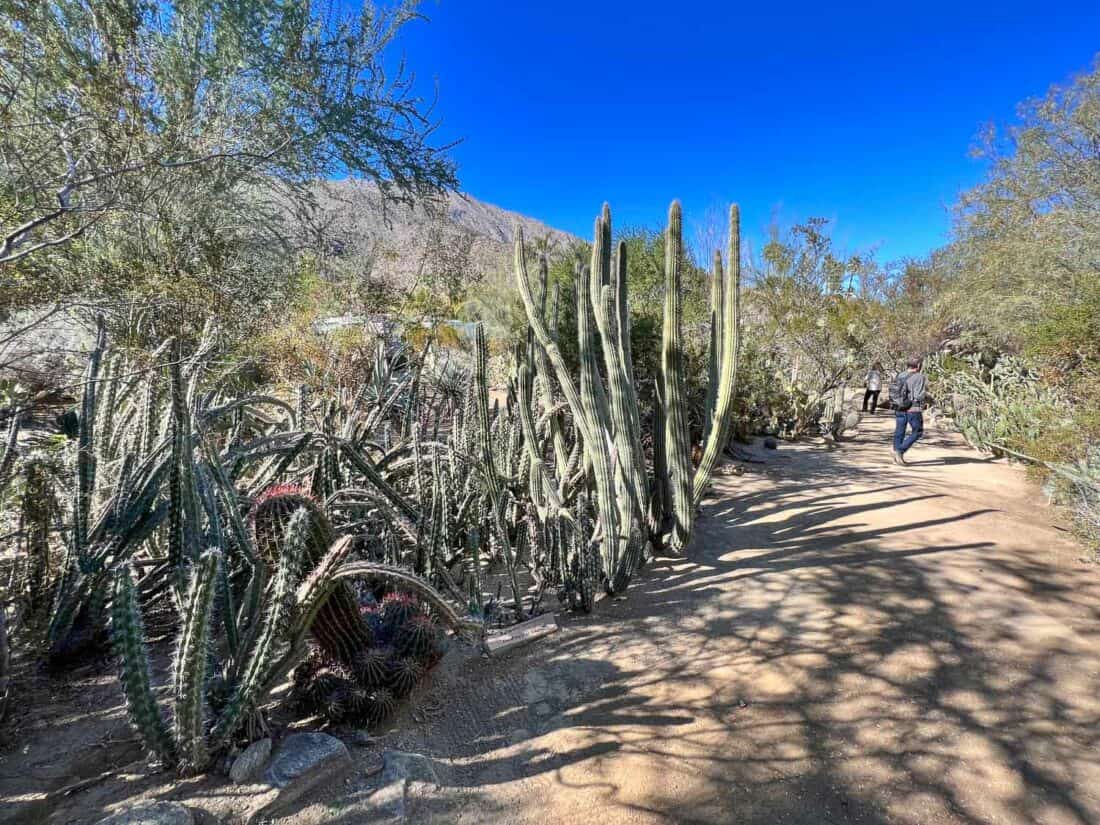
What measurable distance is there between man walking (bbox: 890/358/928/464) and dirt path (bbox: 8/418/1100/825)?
10.1ft

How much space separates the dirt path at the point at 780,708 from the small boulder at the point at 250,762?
45mm

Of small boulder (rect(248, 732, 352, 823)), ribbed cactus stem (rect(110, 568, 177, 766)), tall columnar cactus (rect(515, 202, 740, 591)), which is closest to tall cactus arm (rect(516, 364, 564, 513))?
tall columnar cactus (rect(515, 202, 740, 591))

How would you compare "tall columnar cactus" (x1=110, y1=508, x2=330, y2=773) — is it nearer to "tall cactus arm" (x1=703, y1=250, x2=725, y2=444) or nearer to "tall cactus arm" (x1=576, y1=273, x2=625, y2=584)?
"tall cactus arm" (x1=576, y1=273, x2=625, y2=584)

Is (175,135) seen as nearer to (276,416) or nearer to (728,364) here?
(276,416)

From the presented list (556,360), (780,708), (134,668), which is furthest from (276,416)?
(780,708)

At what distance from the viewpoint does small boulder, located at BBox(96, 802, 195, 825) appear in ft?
4.10

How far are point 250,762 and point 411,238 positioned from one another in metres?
17.9

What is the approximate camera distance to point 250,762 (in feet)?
4.99

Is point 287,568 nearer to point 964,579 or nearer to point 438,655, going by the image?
point 438,655

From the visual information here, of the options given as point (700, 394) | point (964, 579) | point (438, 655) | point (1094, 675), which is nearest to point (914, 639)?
point (1094, 675)

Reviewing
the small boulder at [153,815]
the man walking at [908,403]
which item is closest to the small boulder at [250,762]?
the small boulder at [153,815]

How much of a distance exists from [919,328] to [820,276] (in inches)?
183

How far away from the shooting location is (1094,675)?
7.00ft

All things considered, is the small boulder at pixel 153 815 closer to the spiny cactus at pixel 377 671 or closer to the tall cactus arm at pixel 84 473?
the spiny cactus at pixel 377 671
